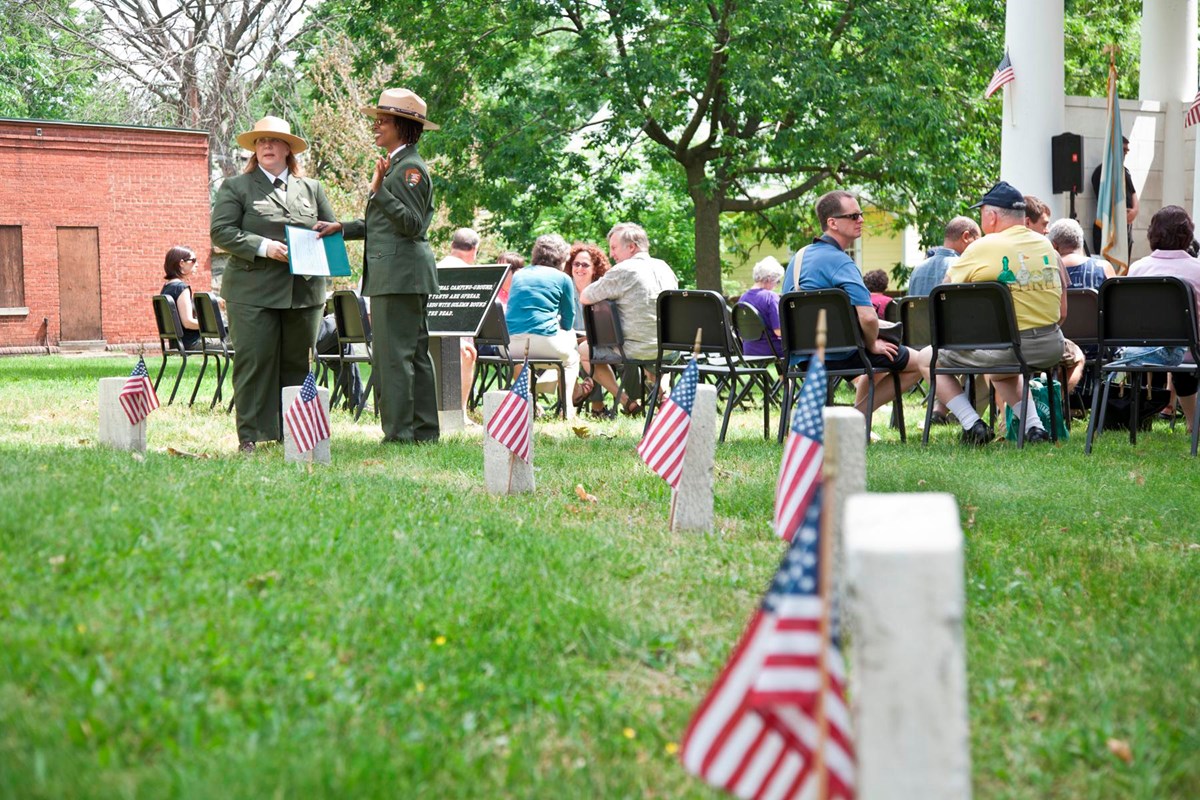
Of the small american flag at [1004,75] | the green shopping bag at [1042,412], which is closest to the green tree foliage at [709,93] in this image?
the small american flag at [1004,75]

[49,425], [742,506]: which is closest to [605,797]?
[742,506]

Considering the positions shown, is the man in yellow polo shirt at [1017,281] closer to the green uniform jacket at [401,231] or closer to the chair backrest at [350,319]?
the green uniform jacket at [401,231]

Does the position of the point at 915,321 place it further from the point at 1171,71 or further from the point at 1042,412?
the point at 1171,71

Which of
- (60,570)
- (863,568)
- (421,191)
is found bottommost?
(60,570)

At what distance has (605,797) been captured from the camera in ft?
9.51

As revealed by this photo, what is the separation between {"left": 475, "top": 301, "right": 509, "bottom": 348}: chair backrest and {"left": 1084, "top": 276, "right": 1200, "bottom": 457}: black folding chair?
5.45m

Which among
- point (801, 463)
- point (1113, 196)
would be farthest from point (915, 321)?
point (1113, 196)

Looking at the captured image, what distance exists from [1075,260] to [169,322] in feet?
29.8

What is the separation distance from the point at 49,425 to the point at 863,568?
32.7ft

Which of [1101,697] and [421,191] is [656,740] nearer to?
[1101,697]

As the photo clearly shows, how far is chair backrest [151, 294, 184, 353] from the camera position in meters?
13.6

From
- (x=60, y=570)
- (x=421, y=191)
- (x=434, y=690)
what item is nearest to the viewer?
(x=434, y=690)

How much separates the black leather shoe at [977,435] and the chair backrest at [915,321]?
122 cm

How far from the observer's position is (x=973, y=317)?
28.2 feet
